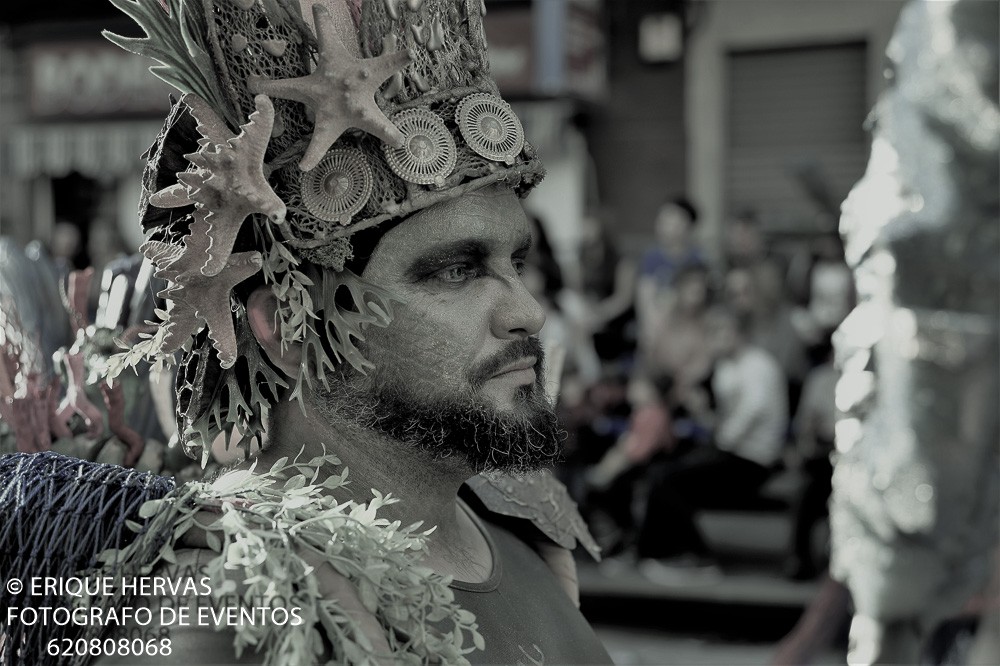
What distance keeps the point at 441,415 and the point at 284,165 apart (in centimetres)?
42

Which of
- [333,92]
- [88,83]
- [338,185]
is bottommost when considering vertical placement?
[338,185]

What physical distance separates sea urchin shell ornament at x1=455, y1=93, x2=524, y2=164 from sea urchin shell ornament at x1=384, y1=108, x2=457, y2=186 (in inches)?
1.4

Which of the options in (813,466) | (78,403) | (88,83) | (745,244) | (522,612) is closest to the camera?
(522,612)

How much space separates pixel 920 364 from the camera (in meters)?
3.00

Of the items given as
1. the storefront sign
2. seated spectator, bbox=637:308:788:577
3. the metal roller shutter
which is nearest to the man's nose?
seated spectator, bbox=637:308:788:577

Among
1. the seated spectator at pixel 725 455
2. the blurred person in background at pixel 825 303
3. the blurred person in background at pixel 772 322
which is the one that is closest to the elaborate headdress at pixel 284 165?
the seated spectator at pixel 725 455

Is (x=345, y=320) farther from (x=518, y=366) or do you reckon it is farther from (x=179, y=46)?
(x=179, y=46)

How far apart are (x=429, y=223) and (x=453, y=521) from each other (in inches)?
20.0

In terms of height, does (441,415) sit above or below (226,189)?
below

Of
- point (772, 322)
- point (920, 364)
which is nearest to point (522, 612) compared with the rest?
point (920, 364)

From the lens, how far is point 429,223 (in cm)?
186

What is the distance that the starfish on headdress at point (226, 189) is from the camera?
1.73 meters

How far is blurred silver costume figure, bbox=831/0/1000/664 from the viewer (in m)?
2.91

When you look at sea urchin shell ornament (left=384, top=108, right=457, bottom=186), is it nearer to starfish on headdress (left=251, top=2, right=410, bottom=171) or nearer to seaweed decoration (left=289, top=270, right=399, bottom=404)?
starfish on headdress (left=251, top=2, right=410, bottom=171)
